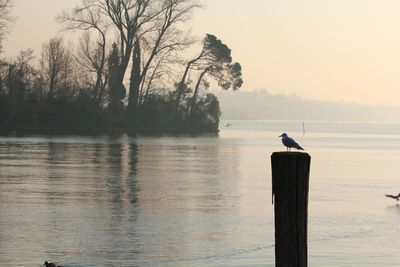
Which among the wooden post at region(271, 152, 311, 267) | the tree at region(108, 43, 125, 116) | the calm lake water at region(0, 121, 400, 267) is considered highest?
the tree at region(108, 43, 125, 116)

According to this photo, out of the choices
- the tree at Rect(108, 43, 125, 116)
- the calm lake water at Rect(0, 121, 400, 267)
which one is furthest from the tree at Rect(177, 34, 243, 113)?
the calm lake water at Rect(0, 121, 400, 267)

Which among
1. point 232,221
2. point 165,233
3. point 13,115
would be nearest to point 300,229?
point 165,233

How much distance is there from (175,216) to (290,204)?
1409 cm

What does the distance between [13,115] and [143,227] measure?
72.0 meters

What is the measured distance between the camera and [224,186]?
33.3 m

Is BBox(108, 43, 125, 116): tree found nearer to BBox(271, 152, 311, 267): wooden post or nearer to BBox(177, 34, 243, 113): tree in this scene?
BBox(177, 34, 243, 113): tree

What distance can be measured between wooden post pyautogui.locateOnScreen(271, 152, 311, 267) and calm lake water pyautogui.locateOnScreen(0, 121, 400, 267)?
22.9ft

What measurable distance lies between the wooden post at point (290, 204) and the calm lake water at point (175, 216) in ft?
22.9

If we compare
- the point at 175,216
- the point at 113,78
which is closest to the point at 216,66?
the point at 113,78

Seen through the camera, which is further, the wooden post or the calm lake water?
the calm lake water

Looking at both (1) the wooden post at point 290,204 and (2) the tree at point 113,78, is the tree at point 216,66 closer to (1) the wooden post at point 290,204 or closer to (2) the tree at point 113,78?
(2) the tree at point 113,78

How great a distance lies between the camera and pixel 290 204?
9.37 metres

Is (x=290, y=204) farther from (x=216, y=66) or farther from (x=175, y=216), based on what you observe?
(x=216, y=66)

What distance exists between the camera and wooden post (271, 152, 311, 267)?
927 cm
